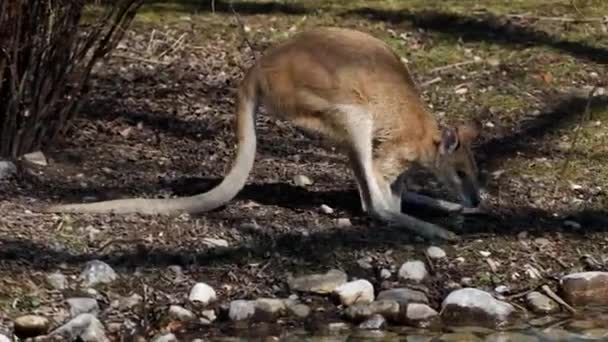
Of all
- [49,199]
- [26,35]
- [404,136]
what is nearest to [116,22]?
[26,35]

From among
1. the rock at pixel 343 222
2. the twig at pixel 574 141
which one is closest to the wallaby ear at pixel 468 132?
the twig at pixel 574 141

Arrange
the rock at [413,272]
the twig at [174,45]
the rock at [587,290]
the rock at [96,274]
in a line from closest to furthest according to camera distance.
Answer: the rock at [96,274]
the rock at [587,290]
the rock at [413,272]
the twig at [174,45]

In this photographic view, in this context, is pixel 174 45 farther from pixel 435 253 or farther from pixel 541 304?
pixel 541 304

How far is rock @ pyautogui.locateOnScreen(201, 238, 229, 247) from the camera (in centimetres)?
574

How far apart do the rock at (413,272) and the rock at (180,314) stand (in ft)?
2.94

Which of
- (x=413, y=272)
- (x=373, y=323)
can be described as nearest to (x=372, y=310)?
(x=373, y=323)

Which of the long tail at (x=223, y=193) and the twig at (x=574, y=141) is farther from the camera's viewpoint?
the twig at (x=574, y=141)

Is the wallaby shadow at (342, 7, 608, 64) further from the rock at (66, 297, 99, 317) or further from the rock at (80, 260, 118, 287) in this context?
the rock at (66, 297, 99, 317)

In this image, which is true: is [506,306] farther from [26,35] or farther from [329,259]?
[26,35]

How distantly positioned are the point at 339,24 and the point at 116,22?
9.21ft

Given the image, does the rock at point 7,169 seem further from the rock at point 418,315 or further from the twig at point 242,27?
the twig at point 242,27

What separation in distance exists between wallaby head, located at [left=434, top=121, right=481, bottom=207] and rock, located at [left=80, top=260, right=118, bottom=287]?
1709 millimetres

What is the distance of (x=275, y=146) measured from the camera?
7148 mm

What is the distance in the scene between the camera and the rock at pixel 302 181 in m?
6.58
